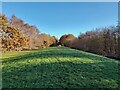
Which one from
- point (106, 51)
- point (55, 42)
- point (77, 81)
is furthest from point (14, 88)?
point (55, 42)

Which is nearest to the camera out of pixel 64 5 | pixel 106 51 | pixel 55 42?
pixel 64 5

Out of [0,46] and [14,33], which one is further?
[14,33]

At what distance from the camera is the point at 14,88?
4199mm

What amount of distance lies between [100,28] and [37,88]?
57.0 ft

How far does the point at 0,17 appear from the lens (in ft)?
71.5

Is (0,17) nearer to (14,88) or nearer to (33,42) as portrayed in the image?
(33,42)

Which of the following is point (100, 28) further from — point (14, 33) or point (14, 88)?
point (14, 88)

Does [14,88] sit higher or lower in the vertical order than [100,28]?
lower

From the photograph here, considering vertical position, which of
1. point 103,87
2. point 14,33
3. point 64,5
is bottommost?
point 103,87

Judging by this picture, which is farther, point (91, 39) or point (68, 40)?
point (68, 40)

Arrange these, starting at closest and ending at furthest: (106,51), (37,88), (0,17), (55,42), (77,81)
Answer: (37,88) < (77,81) < (106,51) < (0,17) < (55,42)

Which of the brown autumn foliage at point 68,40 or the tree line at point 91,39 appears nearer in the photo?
the tree line at point 91,39

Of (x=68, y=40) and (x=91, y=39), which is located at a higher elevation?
(x=68, y=40)

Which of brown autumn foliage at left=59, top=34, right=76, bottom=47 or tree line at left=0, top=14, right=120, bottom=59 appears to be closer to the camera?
tree line at left=0, top=14, right=120, bottom=59
